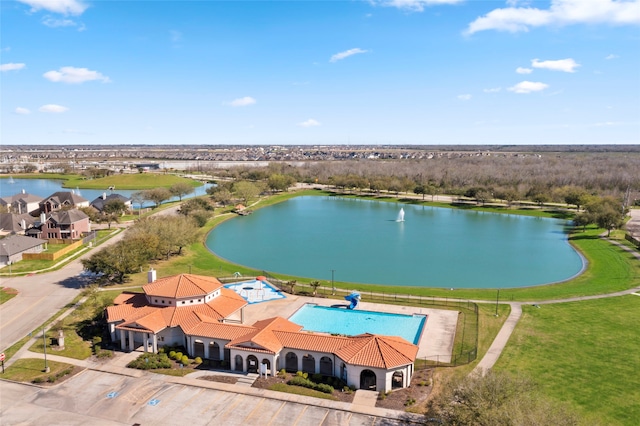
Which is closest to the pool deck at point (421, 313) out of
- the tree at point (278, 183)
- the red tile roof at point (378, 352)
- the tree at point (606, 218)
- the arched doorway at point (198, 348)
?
the red tile roof at point (378, 352)

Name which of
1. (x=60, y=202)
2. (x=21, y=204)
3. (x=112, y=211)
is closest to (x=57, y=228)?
(x=112, y=211)

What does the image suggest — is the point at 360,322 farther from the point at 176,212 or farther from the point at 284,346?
the point at 176,212

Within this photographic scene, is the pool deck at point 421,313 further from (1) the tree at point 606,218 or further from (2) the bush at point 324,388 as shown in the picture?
(1) the tree at point 606,218

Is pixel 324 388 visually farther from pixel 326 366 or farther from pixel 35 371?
pixel 35 371

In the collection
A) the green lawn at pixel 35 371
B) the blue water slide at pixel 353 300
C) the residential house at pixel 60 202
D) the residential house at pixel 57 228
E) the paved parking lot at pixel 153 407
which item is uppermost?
the residential house at pixel 60 202

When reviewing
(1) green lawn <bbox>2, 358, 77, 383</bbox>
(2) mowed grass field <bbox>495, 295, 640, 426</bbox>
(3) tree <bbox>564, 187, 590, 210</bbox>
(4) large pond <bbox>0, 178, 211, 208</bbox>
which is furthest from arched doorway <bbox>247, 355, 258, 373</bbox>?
(4) large pond <bbox>0, 178, 211, 208</bbox>

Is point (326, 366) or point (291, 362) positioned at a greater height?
point (326, 366)

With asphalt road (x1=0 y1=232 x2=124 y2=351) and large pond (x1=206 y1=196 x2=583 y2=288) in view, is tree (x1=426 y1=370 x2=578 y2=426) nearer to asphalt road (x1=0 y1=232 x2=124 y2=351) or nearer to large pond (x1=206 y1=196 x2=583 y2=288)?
large pond (x1=206 y1=196 x2=583 y2=288)

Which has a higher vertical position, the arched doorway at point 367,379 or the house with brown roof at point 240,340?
the house with brown roof at point 240,340
